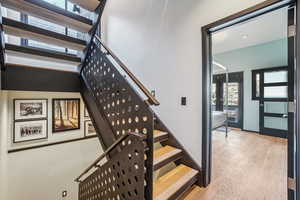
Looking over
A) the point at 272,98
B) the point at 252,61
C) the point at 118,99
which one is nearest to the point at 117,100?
the point at 118,99

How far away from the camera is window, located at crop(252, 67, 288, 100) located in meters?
4.72

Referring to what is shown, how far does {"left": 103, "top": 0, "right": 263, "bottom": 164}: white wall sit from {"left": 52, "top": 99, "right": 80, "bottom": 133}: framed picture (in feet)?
5.52

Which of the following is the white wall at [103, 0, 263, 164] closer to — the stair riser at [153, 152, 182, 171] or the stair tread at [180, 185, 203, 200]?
the stair riser at [153, 152, 182, 171]

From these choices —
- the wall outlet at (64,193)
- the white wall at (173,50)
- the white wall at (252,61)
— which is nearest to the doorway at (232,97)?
the white wall at (252,61)

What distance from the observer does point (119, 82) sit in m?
1.83

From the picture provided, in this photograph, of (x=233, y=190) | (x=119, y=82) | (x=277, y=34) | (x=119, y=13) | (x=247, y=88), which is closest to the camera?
(x=119, y=82)

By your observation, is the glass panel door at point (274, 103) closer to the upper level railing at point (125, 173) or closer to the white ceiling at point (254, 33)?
the white ceiling at point (254, 33)

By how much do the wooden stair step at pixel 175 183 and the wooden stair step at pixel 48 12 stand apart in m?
2.29

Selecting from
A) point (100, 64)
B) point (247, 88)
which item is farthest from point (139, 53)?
point (247, 88)

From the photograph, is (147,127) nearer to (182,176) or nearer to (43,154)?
(182,176)

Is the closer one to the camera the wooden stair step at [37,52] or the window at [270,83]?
the wooden stair step at [37,52]

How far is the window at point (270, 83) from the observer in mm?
4719

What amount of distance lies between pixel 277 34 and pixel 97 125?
5319 mm

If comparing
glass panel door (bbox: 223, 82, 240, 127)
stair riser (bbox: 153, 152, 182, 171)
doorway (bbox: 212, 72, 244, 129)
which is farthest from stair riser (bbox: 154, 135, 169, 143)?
glass panel door (bbox: 223, 82, 240, 127)
